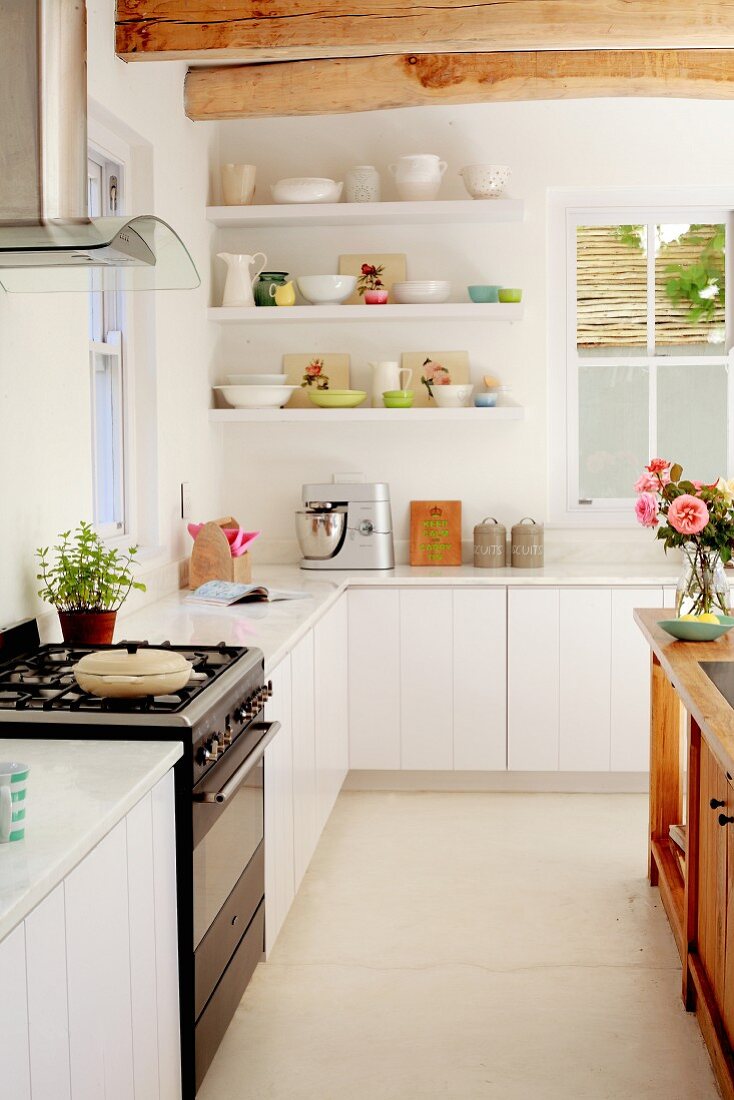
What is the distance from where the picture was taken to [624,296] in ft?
16.5

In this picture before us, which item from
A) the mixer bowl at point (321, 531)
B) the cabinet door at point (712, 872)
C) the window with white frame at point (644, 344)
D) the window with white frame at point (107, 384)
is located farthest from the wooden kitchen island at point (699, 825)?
the window with white frame at point (107, 384)

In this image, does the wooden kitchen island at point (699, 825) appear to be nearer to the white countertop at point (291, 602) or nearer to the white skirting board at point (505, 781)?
the white countertop at point (291, 602)

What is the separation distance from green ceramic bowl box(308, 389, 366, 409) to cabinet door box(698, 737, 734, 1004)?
241 centimetres

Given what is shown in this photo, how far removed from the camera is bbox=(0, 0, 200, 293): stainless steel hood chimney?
2158 mm

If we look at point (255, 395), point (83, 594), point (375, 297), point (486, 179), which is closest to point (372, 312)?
point (375, 297)

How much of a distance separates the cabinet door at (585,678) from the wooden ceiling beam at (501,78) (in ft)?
5.82

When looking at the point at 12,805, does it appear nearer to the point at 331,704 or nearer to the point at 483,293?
the point at 331,704

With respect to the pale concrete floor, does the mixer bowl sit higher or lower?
higher

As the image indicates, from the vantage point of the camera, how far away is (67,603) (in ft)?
9.48

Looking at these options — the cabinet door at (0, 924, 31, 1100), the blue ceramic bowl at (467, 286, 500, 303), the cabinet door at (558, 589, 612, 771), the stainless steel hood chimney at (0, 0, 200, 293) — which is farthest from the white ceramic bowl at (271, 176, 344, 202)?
the cabinet door at (0, 924, 31, 1100)

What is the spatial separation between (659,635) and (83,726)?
1746 millimetres

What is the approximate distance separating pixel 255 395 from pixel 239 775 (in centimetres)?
258

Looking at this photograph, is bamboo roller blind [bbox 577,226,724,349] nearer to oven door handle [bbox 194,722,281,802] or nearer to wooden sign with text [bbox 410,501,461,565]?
wooden sign with text [bbox 410,501,461,565]

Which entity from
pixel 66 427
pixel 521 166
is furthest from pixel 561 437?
pixel 66 427
